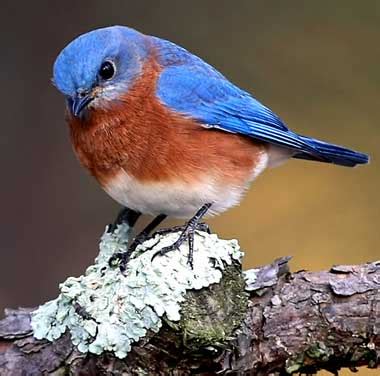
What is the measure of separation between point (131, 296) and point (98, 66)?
1.97ft

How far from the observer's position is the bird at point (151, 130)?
296cm

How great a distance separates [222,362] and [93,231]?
1.65m

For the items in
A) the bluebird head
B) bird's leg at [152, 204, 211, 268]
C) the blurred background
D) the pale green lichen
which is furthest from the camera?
the blurred background

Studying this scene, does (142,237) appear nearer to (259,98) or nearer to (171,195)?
(171,195)

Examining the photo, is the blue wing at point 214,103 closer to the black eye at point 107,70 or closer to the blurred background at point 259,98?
the black eye at point 107,70

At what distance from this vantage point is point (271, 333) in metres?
2.72

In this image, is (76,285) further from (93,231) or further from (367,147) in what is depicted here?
(367,147)

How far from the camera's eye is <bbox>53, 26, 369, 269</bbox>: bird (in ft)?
9.71

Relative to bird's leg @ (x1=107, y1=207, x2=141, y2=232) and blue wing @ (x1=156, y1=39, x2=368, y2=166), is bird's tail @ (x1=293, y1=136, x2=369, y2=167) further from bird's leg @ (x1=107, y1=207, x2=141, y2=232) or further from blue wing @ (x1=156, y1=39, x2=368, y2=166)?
bird's leg @ (x1=107, y1=207, x2=141, y2=232)

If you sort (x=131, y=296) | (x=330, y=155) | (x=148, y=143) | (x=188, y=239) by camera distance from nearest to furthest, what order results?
(x=131, y=296) < (x=188, y=239) < (x=148, y=143) < (x=330, y=155)

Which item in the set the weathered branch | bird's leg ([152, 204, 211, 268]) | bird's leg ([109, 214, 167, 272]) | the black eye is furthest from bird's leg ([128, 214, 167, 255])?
the black eye

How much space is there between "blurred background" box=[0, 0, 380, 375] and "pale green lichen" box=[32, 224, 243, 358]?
136 cm

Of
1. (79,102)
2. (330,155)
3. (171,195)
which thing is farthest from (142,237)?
(330,155)

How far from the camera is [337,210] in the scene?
13.8ft
